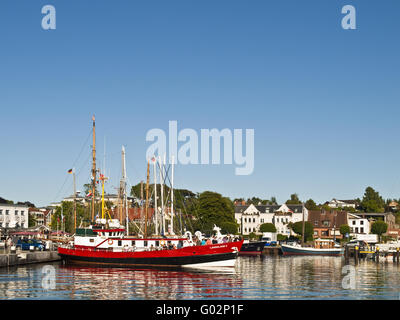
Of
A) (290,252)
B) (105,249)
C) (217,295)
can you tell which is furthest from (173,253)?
(290,252)

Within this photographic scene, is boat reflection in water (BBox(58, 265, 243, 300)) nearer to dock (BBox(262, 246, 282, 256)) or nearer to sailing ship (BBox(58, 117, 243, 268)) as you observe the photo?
sailing ship (BBox(58, 117, 243, 268))

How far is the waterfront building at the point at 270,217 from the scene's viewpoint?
148 m

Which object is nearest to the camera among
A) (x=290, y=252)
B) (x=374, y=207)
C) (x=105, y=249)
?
(x=105, y=249)

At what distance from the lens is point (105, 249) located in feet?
230

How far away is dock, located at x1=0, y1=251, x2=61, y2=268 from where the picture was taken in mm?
60594

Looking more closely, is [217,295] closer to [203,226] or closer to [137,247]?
[137,247]

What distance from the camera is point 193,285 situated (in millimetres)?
46062

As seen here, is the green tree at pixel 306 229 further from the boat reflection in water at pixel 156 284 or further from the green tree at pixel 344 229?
the boat reflection in water at pixel 156 284

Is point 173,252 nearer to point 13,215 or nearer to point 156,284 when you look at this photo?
point 156,284

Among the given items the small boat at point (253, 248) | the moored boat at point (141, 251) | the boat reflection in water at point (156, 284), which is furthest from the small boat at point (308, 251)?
the boat reflection in water at point (156, 284)

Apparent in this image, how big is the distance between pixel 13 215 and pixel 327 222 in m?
84.4

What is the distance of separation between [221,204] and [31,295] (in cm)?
9564

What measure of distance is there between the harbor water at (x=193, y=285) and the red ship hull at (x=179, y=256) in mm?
3503

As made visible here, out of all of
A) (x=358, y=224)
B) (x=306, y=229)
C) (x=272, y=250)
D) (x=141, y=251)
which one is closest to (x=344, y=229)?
(x=306, y=229)
